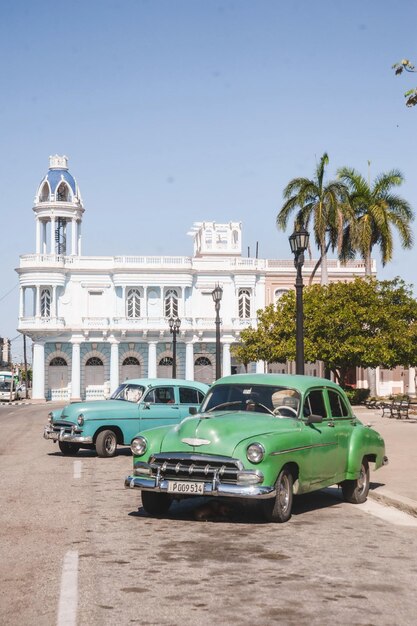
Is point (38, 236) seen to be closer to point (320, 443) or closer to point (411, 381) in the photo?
point (411, 381)

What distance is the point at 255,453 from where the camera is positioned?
920 cm

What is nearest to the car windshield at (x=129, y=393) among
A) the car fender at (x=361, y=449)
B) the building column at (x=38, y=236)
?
the car fender at (x=361, y=449)

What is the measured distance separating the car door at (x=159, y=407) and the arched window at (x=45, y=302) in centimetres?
5654

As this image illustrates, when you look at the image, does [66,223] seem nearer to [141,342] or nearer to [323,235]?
[141,342]

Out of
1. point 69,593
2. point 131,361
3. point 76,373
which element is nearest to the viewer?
point 69,593

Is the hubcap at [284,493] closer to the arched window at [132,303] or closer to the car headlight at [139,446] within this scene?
the car headlight at [139,446]

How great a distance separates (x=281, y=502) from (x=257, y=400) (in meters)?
1.50

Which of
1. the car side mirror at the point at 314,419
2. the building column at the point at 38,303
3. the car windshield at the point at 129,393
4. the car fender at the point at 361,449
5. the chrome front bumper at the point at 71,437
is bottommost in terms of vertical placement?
the chrome front bumper at the point at 71,437

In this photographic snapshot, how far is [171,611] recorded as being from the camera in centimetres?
585

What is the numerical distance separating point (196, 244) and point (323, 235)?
37.4 metres

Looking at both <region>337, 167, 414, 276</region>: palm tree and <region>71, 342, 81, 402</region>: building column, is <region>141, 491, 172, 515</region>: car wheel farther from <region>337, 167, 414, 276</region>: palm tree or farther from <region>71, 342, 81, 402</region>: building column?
<region>71, 342, 81, 402</region>: building column

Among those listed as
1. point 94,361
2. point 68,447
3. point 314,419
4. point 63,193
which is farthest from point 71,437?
point 63,193

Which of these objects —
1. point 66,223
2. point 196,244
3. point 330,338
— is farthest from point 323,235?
point 196,244

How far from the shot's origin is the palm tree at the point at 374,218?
168ft
